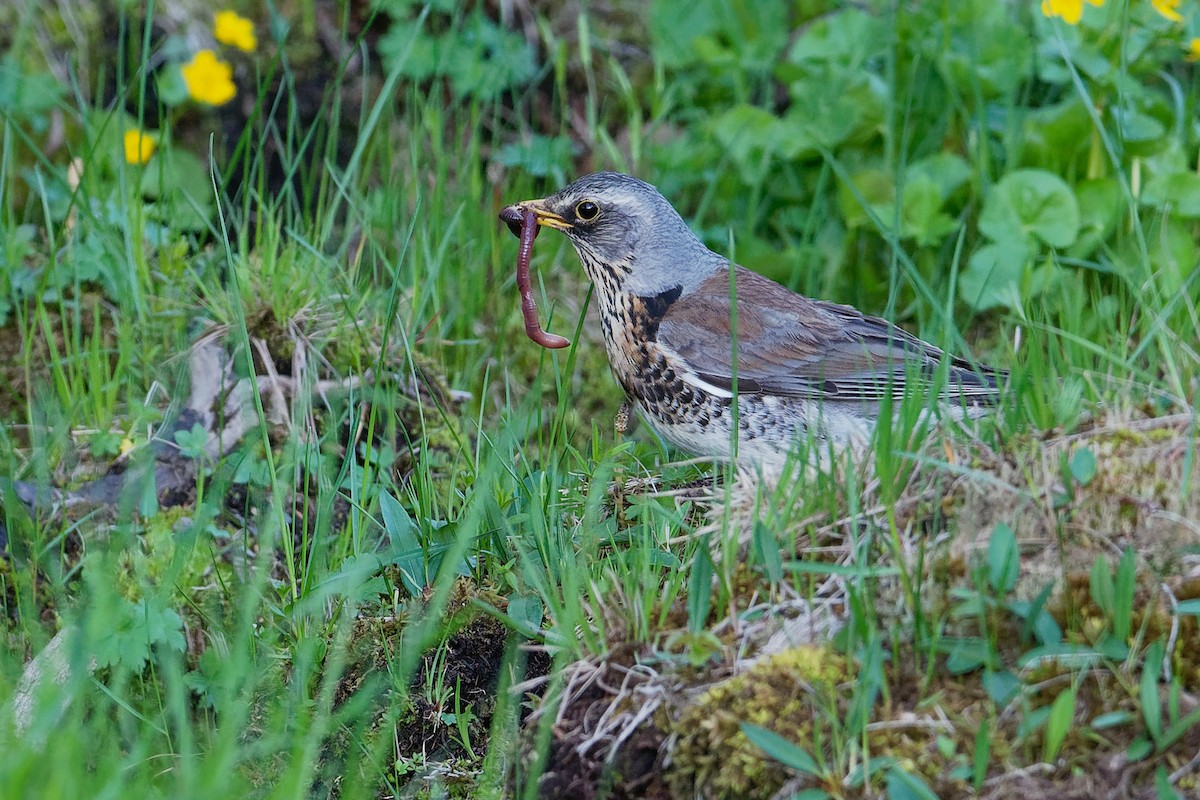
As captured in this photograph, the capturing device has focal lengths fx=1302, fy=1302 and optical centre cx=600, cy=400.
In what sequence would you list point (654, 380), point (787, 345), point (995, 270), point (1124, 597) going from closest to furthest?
point (1124, 597) → point (654, 380) → point (787, 345) → point (995, 270)

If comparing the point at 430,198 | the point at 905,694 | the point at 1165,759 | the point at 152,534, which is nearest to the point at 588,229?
the point at 430,198

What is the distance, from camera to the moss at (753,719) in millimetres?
2695

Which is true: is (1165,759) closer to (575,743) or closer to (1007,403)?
(1007,403)

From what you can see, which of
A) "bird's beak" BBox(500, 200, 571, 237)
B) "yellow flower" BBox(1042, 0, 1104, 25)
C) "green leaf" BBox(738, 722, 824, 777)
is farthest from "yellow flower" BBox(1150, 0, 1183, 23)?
"green leaf" BBox(738, 722, 824, 777)

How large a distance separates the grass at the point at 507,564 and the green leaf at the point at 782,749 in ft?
0.03

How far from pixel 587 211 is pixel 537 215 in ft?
0.63

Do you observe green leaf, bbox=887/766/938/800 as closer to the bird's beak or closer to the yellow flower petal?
the bird's beak

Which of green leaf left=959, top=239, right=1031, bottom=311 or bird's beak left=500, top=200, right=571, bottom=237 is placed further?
green leaf left=959, top=239, right=1031, bottom=311

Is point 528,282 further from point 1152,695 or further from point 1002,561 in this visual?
point 1152,695

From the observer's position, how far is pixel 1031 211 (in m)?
5.51

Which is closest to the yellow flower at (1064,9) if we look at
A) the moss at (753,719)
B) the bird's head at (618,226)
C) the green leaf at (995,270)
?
the green leaf at (995,270)

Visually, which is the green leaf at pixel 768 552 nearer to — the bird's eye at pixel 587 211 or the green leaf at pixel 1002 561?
the green leaf at pixel 1002 561

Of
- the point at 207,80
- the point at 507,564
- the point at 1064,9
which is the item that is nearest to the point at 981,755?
the point at 507,564

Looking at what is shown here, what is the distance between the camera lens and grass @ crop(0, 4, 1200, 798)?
2650 millimetres
